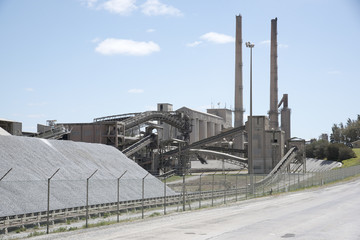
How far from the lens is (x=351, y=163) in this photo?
99250mm

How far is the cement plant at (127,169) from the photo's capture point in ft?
84.4

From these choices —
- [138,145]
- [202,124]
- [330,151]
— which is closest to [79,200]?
[138,145]

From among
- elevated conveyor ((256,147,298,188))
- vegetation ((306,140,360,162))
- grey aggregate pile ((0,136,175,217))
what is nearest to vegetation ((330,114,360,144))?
vegetation ((306,140,360,162))

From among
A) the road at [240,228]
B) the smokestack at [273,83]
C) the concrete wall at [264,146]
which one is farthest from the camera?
the smokestack at [273,83]

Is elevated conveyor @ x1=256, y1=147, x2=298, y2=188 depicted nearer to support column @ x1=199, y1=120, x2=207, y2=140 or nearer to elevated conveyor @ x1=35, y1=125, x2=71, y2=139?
elevated conveyor @ x1=35, y1=125, x2=71, y2=139

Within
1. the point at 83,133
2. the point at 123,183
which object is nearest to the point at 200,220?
the point at 123,183

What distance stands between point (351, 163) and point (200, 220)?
81719 millimetres

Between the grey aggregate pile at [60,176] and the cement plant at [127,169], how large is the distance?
77 millimetres

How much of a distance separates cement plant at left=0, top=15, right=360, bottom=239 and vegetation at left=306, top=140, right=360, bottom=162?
4.52m

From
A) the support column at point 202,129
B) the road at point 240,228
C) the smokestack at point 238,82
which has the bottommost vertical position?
the road at point 240,228

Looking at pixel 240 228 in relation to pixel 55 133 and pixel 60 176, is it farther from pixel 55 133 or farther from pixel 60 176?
pixel 55 133

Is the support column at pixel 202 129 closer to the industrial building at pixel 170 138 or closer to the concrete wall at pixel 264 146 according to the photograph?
the industrial building at pixel 170 138

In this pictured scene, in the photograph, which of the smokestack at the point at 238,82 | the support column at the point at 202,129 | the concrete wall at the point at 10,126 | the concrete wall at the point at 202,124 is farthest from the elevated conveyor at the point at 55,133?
the support column at the point at 202,129

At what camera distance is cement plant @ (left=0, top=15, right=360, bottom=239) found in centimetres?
2572
